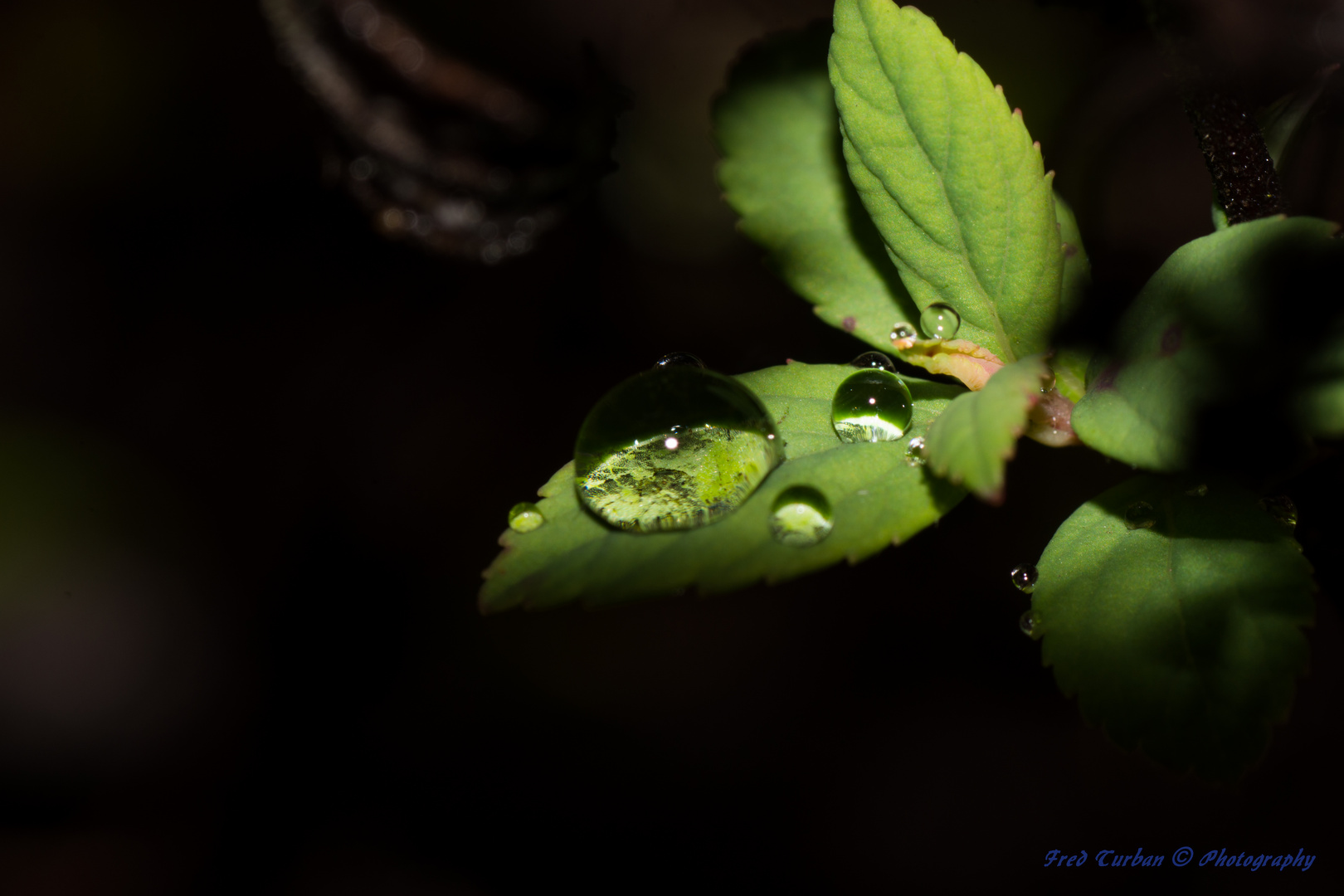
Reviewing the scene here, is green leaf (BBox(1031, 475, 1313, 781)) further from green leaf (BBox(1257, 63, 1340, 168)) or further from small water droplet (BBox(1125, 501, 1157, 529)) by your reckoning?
green leaf (BBox(1257, 63, 1340, 168))

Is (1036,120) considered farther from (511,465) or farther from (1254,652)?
(511,465)

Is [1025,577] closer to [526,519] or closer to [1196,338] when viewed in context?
[1196,338]

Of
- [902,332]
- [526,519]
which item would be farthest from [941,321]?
[526,519]

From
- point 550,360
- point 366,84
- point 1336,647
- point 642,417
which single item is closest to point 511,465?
point 550,360

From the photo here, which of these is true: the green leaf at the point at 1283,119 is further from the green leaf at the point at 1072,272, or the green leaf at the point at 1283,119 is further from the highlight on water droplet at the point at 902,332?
the highlight on water droplet at the point at 902,332

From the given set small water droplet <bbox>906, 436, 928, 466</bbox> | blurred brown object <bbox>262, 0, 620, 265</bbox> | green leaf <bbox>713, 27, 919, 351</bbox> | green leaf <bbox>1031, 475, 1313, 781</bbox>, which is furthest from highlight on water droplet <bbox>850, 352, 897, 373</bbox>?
blurred brown object <bbox>262, 0, 620, 265</bbox>

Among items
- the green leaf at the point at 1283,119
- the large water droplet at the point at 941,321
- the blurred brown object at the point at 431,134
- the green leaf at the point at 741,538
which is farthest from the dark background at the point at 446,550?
the green leaf at the point at 741,538
